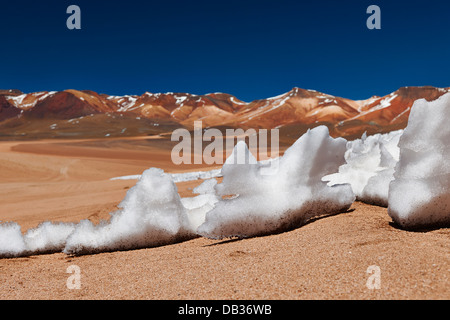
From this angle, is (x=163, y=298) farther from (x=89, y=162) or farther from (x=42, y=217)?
(x=89, y=162)

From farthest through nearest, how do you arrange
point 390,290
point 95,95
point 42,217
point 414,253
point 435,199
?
point 95,95, point 42,217, point 435,199, point 414,253, point 390,290

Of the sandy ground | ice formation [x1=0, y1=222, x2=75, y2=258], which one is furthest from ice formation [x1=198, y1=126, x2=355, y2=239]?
ice formation [x1=0, y1=222, x2=75, y2=258]

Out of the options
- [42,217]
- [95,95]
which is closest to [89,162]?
[42,217]

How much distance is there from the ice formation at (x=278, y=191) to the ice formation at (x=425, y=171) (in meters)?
0.78

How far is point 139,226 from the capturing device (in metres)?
4.09

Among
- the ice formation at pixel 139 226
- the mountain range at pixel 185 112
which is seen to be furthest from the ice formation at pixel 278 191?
the mountain range at pixel 185 112

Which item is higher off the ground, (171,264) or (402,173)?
(402,173)

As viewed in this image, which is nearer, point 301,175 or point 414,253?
point 414,253

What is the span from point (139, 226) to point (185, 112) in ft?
377

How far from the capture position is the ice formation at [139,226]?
410cm

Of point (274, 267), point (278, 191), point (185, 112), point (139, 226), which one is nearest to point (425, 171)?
point (278, 191)

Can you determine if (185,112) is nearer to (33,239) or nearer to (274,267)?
(33,239)

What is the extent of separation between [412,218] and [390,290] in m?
1.39

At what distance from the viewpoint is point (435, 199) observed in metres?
3.18
